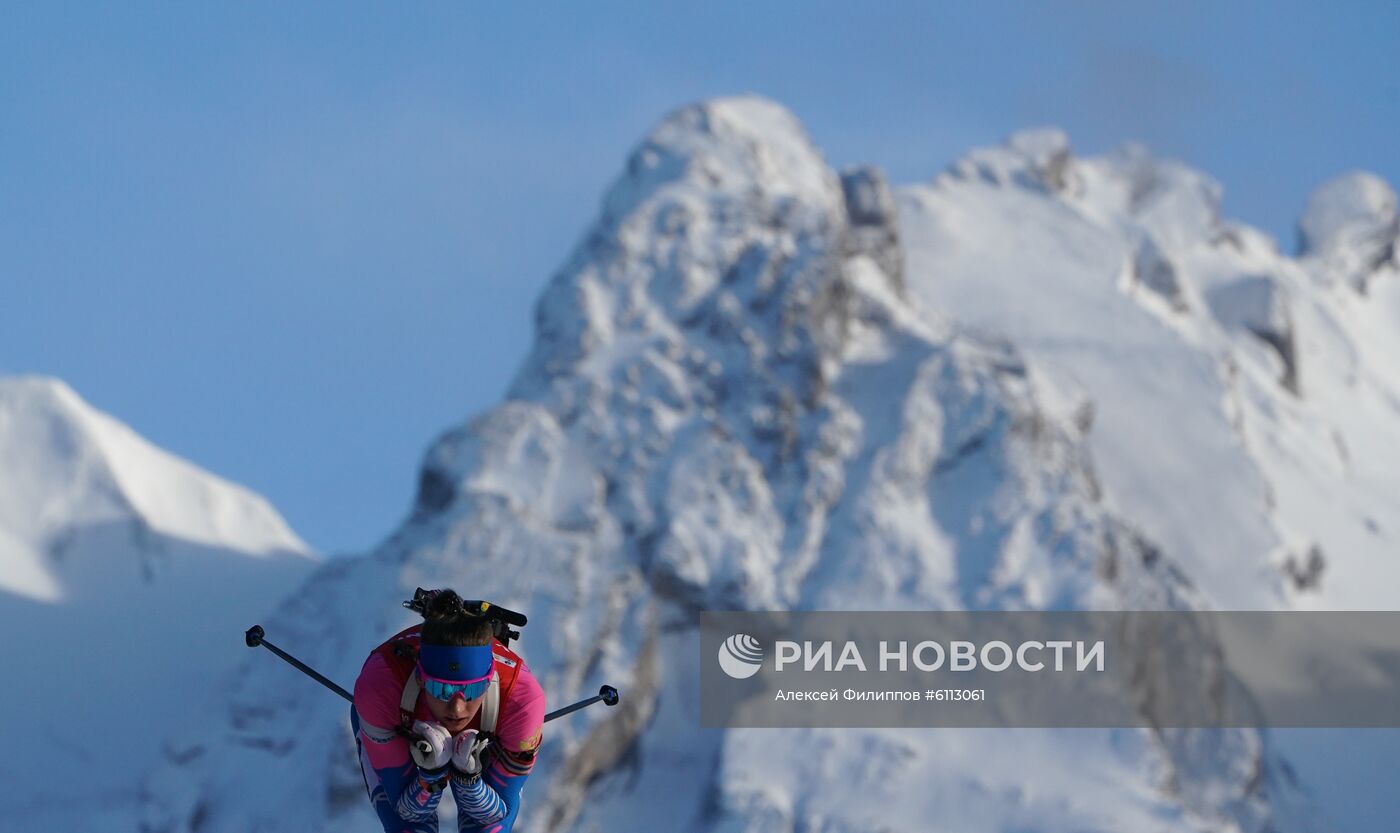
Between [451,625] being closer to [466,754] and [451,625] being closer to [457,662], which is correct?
[457,662]

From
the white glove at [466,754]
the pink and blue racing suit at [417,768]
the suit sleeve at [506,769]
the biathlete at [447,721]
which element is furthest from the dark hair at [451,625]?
the white glove at [466,754]

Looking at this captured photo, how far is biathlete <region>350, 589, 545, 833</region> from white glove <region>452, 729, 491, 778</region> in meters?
0.01

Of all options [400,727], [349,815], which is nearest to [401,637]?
[400,727]

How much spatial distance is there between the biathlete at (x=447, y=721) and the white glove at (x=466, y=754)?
0.5 inches

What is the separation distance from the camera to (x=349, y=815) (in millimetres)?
191125

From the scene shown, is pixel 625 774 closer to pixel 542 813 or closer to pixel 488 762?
pixel 542 813

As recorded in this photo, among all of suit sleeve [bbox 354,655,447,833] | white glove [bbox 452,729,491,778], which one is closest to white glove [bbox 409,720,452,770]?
white glove [bbox 452,729,491,778]

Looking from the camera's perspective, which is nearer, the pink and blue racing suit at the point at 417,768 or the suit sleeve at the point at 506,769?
the pink and blue racing suit at the point at 417,768

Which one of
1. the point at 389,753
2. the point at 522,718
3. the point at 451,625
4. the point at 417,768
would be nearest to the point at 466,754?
the point at 417,768

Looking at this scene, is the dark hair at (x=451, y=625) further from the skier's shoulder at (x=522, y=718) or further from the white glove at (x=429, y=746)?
the white glove at (x=429, y=746)

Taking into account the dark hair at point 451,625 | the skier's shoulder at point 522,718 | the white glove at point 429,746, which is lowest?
the white glove at point 429,746

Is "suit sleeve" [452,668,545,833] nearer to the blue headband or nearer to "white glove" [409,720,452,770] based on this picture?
"white glove" [409,720,452,770]

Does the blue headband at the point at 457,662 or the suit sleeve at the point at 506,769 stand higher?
the blue headband at the point at 457,662

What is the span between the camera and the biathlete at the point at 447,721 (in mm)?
27781
